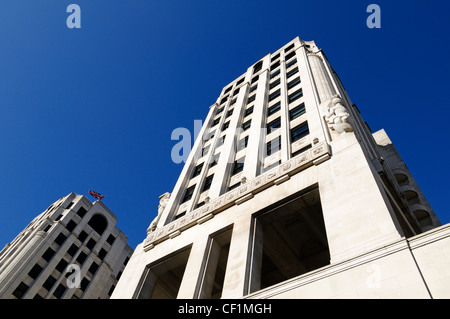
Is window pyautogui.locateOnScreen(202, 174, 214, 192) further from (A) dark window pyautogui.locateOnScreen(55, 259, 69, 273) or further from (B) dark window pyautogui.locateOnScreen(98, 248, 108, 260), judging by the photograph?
(B) dark window pyautogui.locateOnScreen(98, 248, 108, 260)

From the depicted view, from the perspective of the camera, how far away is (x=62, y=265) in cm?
4962

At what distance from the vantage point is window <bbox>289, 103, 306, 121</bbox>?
2407 centimetres

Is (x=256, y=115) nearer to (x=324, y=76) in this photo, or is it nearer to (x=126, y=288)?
(x=324, y=76)

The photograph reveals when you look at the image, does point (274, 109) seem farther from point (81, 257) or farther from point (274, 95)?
point (81, 257)

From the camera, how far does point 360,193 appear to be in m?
12.5

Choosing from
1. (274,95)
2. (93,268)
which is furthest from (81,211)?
(274,95)

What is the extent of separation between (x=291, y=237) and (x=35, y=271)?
141ft

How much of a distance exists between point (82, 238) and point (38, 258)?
32.3ft

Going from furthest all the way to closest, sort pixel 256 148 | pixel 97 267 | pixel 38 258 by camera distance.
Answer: pixel 97 267, pixel 38 258, pixel 256 148

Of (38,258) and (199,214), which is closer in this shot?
(199,214)

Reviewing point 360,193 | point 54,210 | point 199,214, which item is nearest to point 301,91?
point 199,214

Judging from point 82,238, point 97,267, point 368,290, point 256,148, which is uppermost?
point 82,238

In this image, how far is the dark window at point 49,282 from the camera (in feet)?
147

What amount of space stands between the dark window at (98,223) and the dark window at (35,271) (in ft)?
47.8
